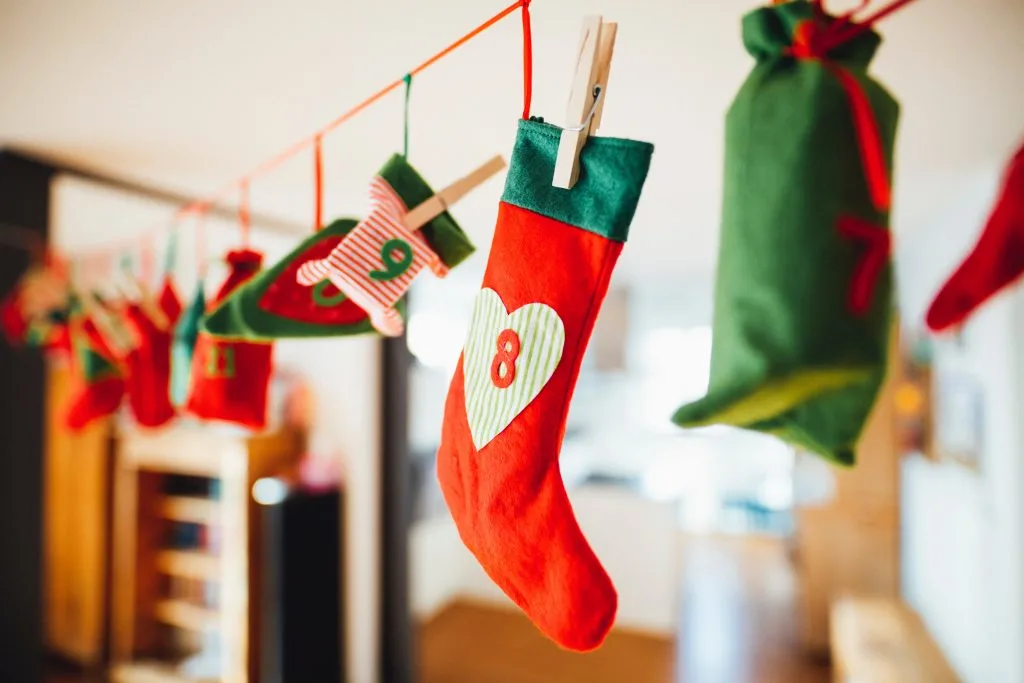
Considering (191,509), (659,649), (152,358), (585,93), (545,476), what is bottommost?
(659,649)

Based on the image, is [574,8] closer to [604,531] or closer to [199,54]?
[199,54]

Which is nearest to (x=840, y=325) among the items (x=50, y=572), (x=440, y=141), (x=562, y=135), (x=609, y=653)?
(x=562, y=135)

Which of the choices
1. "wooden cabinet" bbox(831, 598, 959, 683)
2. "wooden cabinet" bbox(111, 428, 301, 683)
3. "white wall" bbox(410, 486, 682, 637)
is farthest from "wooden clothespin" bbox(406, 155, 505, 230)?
"white wall" bbox(410, 486, 682, 637)

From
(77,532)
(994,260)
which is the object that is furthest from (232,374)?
(77,532)

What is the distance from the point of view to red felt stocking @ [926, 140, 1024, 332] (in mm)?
435

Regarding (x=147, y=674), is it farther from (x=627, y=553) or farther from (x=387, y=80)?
(x=387, y=80)

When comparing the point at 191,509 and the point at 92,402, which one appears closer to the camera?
the point at 92,402

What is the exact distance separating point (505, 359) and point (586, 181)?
0.60 feet

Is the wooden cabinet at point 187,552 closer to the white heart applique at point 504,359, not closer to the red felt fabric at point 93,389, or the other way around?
the red felt fabric at point 93,389

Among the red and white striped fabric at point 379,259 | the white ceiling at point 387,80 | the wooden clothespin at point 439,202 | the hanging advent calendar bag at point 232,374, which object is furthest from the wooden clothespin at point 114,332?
the wooden clothespin at point 439,202

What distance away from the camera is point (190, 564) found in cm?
284

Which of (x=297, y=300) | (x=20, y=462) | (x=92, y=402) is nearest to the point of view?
(x=297, y=300)

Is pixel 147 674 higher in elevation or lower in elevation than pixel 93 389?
lower

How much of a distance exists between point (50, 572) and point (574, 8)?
3933 millimetres
